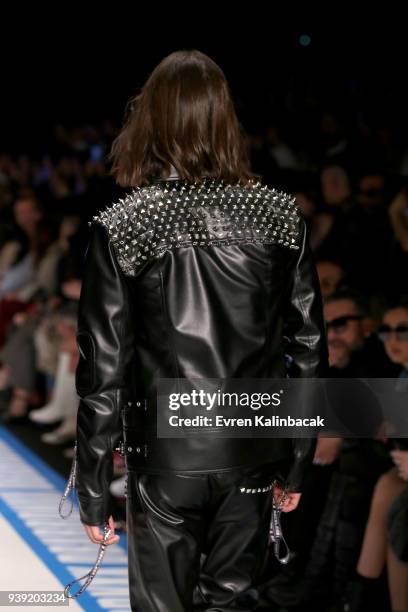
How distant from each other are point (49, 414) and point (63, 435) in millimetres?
331

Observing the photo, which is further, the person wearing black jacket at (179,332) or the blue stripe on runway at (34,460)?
the blue stripe on runway at (34,460)

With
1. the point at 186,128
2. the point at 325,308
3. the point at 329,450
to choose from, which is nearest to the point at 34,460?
the point at 325,308

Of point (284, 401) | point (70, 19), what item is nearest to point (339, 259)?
point (284, 401)

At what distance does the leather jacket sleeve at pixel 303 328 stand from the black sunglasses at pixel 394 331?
1076mm

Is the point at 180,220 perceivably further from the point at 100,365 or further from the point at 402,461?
the point at 402,461

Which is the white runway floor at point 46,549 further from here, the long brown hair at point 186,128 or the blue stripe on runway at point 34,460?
the long brown hair at point 186,128

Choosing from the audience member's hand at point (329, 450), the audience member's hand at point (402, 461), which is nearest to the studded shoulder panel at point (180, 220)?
the audience member's hand at point (402, 461)

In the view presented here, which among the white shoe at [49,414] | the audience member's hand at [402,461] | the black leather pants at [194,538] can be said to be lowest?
the white shoe at [49,414]

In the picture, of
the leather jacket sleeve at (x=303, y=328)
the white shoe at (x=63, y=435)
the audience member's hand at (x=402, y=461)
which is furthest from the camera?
the white shoe at (x=63, y=435)

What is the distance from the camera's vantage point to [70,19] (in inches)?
263

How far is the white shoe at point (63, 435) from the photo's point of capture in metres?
5.04

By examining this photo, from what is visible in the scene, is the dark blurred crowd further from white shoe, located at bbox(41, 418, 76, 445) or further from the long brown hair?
the long brown hair

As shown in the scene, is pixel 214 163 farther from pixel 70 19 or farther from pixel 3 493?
pixel 70 19

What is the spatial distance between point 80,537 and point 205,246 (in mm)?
1972
